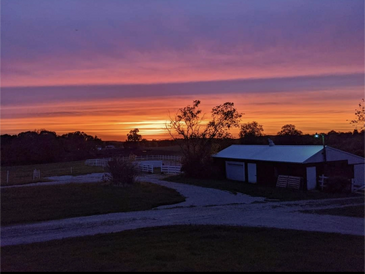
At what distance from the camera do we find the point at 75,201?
1805 cm

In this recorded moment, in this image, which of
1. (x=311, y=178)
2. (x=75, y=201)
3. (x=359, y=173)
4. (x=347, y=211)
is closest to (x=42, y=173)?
(x=75, y=201)

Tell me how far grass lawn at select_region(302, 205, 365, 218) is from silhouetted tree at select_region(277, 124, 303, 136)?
44456mm

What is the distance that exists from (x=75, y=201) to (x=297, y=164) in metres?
14.4

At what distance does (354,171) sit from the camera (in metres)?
25.5

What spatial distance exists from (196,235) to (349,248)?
3718mm

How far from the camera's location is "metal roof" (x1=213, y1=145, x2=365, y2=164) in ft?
79.6

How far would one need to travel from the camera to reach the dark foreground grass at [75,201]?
14.9 m

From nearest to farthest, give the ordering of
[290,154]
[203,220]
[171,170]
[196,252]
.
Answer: [196,252], [203,220], [290,154], [171,170]

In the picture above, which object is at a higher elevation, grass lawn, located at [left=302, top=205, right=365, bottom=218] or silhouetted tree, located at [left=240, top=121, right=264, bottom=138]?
silhouetted tree, located at [left=240, top=121, right=264, bottom=138]

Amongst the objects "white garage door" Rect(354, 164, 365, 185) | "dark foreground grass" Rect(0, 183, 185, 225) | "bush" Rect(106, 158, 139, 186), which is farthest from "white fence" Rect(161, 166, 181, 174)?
"white garage door" Rect(354, 164, 365, 185)

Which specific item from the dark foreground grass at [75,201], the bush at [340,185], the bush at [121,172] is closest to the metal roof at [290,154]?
the bush at [340,185]

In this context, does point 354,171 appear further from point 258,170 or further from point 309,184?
point 258,170

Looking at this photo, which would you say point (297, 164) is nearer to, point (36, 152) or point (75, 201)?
point (75, 201)

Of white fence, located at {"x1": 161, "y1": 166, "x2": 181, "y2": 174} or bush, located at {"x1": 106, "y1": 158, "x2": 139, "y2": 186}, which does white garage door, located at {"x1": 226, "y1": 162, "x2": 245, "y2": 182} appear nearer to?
white fence, located at {"x1": 161, "y1": 166, "x2": 181, "y2": 174}
